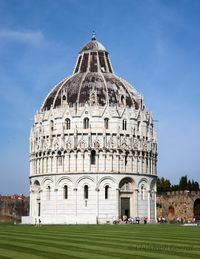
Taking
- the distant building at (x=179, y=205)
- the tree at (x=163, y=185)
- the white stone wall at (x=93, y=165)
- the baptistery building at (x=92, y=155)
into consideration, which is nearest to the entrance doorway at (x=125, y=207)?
the baptistery building at (x=92, y=155)

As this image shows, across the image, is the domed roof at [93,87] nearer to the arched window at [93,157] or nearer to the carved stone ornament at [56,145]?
the carved stone ornament at [56,145]

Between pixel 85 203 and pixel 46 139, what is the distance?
12.9m

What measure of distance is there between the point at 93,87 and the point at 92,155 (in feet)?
39.2

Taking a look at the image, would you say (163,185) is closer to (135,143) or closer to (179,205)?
(179,205)

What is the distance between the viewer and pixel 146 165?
93.2 metres

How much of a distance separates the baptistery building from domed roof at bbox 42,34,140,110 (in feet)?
0.56

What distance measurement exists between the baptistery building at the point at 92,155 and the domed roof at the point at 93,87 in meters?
0.17

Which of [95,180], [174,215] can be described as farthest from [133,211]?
[174,215]

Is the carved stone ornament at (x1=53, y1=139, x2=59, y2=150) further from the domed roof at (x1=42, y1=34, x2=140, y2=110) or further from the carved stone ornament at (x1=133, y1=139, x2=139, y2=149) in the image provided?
the carved stone ornament at (x1=133, y1=139, x2=139, y2=149)

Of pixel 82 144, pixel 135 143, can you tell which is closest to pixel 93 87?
pixel 82 144

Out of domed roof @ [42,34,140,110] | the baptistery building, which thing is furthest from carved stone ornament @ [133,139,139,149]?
domed roof @ [42,34,140,110]

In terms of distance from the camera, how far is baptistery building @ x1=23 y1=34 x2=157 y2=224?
8856cm

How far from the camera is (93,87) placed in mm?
93438

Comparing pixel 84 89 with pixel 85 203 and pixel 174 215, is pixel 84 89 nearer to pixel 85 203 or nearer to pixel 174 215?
pixel 85 203
